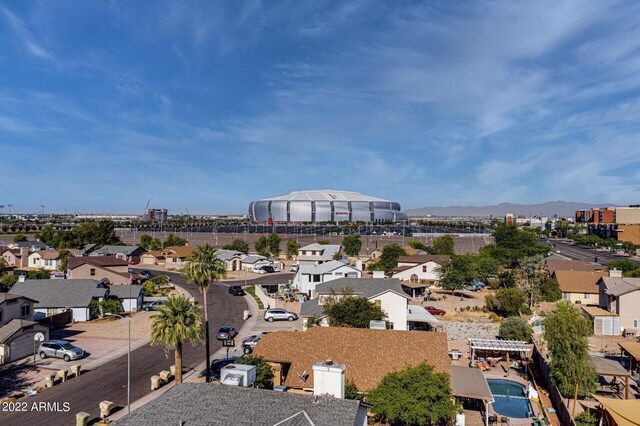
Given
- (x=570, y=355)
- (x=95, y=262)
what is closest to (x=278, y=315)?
(x=570, y=355)

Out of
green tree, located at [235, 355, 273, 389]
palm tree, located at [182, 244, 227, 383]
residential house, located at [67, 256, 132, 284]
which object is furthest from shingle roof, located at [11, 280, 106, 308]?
green tree, located at [235, 355, 273, 389]

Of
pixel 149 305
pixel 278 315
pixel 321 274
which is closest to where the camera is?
pixel 278 315

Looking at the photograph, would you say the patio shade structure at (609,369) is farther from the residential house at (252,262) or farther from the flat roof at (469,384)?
the residential house at (252,262)

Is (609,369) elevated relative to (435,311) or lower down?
elevated

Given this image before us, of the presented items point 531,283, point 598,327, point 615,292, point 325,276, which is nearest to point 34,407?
point 325,276

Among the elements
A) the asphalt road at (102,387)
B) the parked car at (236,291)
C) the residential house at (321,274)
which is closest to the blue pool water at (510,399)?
Answer: the asphalt road at (102,387)

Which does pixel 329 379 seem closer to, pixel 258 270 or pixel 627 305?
pixel 627 305

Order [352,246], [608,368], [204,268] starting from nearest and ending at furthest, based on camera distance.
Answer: [608,368] → [204,268] → [352,246]
